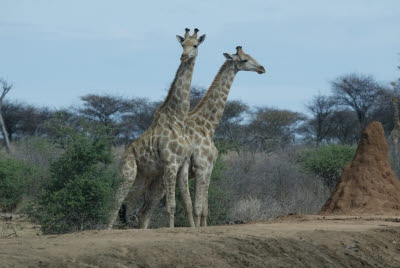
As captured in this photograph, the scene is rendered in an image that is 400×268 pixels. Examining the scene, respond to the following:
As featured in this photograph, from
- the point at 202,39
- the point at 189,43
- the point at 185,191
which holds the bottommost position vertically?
the point at 185,191

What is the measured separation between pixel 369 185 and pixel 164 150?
494 cm

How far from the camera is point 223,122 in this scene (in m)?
31.4

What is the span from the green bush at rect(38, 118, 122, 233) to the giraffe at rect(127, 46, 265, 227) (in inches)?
31.7

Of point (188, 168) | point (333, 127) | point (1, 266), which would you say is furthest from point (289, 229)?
point (333, 127)

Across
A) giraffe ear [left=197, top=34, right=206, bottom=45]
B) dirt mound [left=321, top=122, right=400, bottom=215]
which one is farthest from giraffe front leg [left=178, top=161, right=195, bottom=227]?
dirt mound [left=321, top=122, right=400, bottom=215]

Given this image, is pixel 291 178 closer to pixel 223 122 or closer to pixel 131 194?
pixel 131 194

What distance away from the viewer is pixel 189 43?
372 inches

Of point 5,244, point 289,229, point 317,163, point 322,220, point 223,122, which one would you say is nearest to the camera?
point 5,244

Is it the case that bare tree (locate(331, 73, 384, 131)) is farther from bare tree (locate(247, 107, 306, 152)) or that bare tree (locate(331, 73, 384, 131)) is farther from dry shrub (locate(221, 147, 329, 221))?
dry shrub (locate(221, 147, 329, 221))

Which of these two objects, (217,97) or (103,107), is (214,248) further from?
(103,107)

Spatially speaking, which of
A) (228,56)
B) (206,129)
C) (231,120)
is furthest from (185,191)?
(231,120)

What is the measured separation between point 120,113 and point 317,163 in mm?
18493

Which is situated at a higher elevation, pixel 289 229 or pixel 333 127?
pixel 333 127

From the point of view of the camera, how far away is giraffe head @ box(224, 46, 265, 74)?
10.2m
